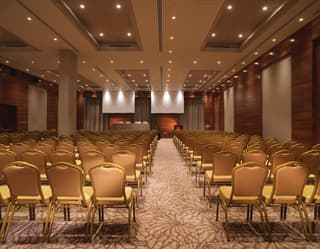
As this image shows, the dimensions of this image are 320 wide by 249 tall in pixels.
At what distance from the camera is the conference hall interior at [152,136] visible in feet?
11.2

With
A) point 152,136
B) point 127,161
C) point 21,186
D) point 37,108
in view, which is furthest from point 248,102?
point 37,108

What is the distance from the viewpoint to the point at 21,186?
335 centimetres

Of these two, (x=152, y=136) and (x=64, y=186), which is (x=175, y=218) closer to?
(x=64, y=186)

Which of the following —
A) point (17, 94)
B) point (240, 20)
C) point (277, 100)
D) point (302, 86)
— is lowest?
point (277, 100)

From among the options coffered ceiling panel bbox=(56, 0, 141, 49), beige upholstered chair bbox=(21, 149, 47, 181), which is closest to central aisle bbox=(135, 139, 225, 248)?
beige upholstered chair bbox=(21, 149, 47, 181)

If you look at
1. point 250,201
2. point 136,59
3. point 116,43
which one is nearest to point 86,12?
point 116,43

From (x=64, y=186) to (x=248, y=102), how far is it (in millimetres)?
15156

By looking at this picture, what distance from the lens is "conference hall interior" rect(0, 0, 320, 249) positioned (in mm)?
3406

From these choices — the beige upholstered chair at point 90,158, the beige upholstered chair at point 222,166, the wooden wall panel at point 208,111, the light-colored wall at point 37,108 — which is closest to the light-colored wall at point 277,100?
the beige upholstered chair at point 222,166

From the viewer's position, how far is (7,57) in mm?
14992

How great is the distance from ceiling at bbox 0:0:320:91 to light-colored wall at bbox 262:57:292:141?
1254 millimetres

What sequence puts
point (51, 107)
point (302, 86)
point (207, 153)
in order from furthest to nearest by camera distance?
point (51, 107) → point (302, 86) → point (207, 153)

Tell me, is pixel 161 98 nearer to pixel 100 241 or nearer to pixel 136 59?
pixel 136 59

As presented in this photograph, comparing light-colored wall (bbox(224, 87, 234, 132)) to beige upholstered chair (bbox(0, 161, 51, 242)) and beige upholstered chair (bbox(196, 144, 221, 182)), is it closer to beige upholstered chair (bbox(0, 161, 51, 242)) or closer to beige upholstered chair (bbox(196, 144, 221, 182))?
beige upholstered chair (bbox(196, 144, 221, 182))
